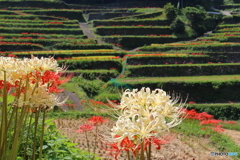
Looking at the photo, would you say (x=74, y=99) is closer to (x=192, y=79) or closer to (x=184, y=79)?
(x=184, y=79)

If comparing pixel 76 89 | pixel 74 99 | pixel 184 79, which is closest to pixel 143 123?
pixel 74 99

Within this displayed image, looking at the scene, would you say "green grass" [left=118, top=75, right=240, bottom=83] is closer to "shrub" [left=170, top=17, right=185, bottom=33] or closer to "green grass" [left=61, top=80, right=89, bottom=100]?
"green grass" [left=61, top=80, right=89, bottom=100]

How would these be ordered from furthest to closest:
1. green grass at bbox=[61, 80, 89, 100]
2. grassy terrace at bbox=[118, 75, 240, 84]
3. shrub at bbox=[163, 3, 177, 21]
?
shrub at bbox=[163, 3, 177, 21]
grassy terrace at bbox=[118, 75, 240, 84]
green grass at bbox=[61, 80, 89, 100]

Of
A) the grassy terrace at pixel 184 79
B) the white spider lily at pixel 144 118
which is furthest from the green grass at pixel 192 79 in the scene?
the white spider lily at pixel 144 118

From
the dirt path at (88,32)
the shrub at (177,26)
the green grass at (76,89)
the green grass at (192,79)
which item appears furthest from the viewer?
the shrub at (177,26)

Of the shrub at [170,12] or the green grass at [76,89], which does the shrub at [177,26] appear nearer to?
the shrub at [170,12]

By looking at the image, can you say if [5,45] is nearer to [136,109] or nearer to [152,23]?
[152,23]

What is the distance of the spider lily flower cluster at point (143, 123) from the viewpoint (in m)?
1.69

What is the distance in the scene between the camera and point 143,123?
1704 mm

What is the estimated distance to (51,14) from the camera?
118 ft

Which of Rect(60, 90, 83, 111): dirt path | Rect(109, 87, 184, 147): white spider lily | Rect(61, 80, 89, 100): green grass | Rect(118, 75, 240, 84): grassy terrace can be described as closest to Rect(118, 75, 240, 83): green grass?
Rect(118, 75, 240, 84): grassy terrace

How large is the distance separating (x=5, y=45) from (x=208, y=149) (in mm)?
→ 19367

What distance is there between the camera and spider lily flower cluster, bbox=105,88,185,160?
1.69 m

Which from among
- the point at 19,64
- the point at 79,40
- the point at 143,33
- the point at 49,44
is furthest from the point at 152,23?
the point at 19,64
